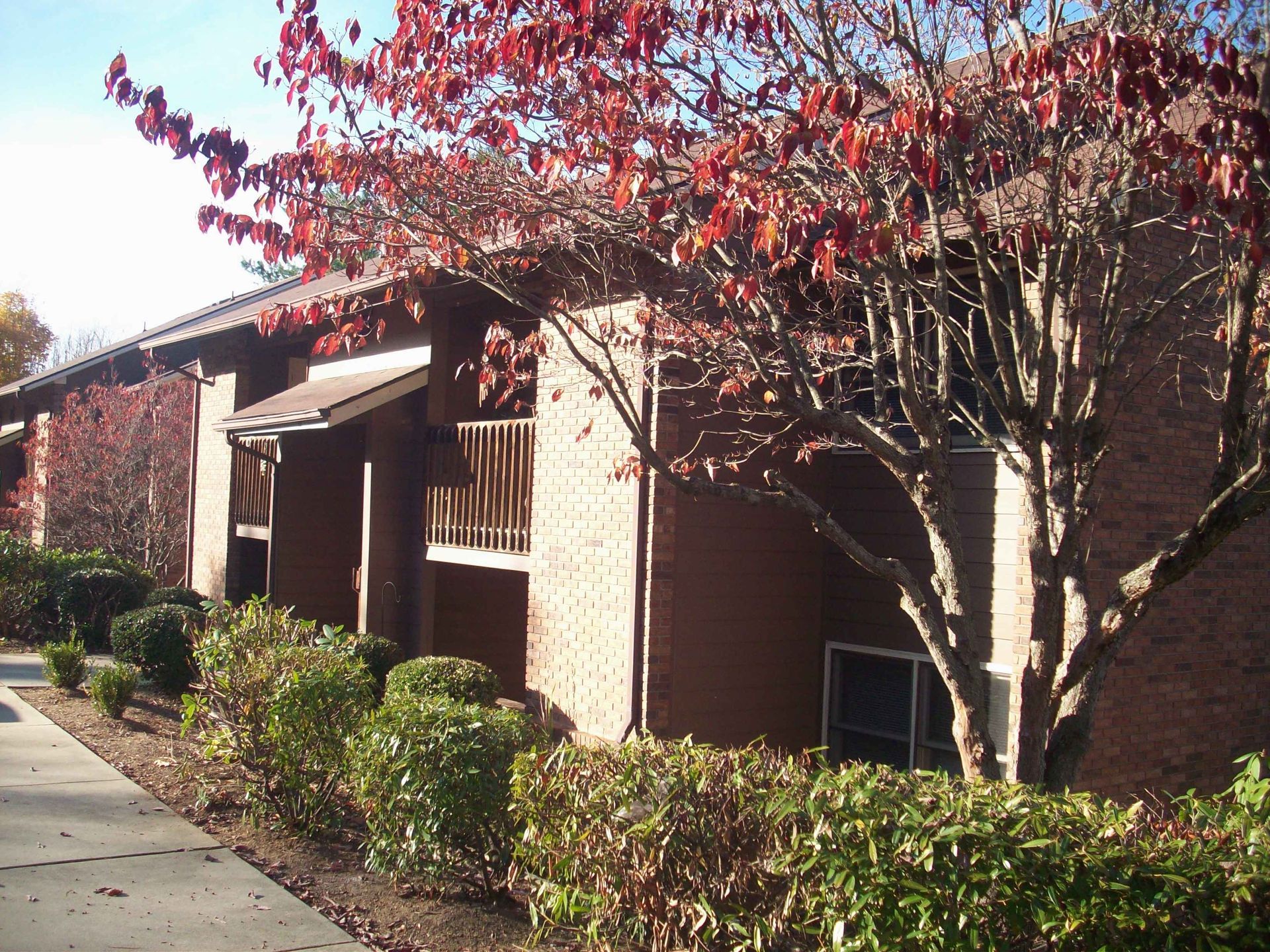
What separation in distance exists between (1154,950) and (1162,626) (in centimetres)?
517

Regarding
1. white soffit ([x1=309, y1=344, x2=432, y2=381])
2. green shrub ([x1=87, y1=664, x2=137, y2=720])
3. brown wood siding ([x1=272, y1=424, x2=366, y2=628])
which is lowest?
green shrub ([x1=87, y1=664, x2=137, y2=720])

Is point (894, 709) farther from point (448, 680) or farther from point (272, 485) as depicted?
point (272, 485)

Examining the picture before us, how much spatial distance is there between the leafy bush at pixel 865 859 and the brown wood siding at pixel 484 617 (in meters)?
7.97

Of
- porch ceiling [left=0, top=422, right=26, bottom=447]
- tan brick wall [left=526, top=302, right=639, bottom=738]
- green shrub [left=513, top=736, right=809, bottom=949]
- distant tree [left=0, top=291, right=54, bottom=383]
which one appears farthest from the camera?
distant tree [left=0, top=291, right=54, bottom=383]

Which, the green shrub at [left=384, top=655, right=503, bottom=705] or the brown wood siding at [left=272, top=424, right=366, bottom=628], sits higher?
the brown wood siding at [left=272, top=424, right=366, bottom=628]

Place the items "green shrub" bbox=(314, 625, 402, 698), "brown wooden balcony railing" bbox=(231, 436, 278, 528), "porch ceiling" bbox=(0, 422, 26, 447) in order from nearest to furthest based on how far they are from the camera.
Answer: "green shrub" bbox=(314, 625, 402, 698) → "brown wooden balcony railing" bbox=(231, 436, 278, 528) → "porch ceiling" bbox=(0, 422, 26, 447)

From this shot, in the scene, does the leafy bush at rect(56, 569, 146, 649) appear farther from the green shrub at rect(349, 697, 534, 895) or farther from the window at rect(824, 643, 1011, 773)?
the green shrub at rect(349, 697, 534, 895)

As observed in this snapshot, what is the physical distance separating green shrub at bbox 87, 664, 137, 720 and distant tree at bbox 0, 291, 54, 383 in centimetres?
4826

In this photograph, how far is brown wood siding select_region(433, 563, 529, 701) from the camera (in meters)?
13.6

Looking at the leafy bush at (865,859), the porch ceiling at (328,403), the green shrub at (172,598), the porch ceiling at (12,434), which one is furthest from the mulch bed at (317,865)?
the porch ceiling at (12,434)

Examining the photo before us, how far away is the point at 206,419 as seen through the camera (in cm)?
1873

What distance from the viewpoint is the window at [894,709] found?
909 cm

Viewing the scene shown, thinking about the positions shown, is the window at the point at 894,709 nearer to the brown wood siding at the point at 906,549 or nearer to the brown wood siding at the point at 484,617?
the brown wood siding at the point at 906,549

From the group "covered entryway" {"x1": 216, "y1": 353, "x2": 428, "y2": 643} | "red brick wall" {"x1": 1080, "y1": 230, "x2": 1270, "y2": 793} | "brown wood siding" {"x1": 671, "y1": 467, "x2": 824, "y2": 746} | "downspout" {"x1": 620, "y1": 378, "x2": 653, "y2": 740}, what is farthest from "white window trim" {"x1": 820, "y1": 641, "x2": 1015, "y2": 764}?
"covered entryway" {"x1": 216, "y1": 353, "x2": 428, "y2": 643}
